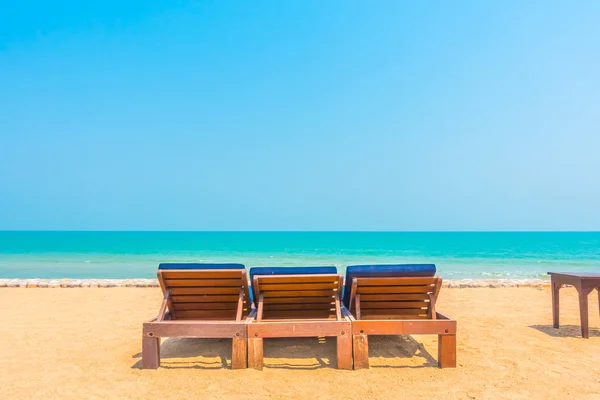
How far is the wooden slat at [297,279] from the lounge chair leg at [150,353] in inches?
49.1

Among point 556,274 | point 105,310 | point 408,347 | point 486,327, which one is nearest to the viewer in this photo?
point 408,347

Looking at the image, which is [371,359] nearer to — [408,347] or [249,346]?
[408,347]

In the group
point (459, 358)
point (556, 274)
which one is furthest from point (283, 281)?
point (556, 274)

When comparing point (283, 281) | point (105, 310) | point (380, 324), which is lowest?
point (105, 310)

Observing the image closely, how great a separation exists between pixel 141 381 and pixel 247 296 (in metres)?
1.34

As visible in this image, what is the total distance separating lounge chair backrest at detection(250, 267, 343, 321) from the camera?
464 cm

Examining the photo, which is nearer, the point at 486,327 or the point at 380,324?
the point at 380,324

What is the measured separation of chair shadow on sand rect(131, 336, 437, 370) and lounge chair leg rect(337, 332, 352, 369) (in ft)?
0.43

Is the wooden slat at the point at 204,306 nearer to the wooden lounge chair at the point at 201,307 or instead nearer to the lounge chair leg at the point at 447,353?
the wooden lounge chair at the point at 201,307

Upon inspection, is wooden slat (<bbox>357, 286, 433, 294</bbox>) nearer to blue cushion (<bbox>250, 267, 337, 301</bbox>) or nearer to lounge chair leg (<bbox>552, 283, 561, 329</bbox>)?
blue cushion (<bbox>250, 267, 337, 301</bbox>)

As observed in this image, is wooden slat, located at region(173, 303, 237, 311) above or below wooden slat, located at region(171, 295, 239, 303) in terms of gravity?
below

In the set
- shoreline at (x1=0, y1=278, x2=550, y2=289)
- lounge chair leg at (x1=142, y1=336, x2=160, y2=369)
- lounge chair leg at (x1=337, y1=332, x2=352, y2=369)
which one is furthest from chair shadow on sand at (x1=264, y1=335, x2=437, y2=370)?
shoreline at (x1=0, y1=278, x2=550, y2=289)

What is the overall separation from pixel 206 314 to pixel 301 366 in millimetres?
1255

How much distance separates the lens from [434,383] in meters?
4.10
